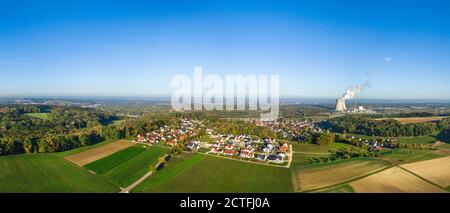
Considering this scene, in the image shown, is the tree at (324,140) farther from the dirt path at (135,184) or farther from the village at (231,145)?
the dirt path at (135,184)

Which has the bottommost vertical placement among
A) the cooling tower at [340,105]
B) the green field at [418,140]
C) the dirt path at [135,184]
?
the green field at [418,140]

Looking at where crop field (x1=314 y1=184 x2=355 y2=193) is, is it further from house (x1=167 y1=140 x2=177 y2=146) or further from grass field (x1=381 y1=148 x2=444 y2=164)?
house (x1=167 y1=140 x2=177 y2=146)

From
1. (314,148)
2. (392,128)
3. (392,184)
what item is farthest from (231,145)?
(392,128)

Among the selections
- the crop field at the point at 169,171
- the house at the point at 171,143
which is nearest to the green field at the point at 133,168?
the crop field at the point at 169,171

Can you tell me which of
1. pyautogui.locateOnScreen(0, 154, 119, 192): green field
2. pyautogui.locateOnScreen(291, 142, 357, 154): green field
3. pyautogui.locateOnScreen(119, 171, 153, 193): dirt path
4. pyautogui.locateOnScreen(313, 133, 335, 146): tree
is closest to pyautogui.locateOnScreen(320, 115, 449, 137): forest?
pyautogui.locateOnScreen(291, 142, 357, 154): green field

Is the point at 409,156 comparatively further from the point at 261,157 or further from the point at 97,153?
the point at 97,153

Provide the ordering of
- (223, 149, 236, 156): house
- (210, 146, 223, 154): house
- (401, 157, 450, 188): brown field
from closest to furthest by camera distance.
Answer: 1. (401, 157, 450, 188): brown field
2. (223, 149, 236, 156): house
3. (210, 146, 223, 154): house
